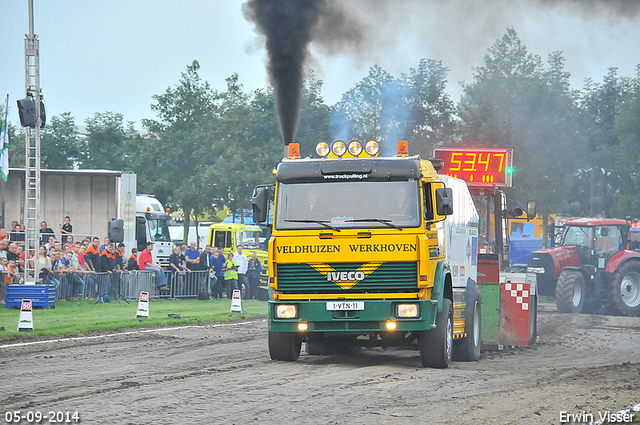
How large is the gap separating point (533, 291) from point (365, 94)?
15037 mm

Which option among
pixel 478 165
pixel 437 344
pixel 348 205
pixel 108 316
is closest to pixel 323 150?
pixel 348 205

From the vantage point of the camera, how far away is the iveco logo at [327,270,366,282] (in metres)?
11.4

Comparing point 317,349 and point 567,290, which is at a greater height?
point 567,290

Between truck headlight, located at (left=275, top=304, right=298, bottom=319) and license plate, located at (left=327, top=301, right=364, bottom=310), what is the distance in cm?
49

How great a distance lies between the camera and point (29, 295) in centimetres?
2092

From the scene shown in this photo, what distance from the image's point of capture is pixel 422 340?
464 inches

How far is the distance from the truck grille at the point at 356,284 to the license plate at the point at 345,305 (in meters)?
0.15

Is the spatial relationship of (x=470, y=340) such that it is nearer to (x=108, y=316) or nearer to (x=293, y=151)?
(x=293, y=151)

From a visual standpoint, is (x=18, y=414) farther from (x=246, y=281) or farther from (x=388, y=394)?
(x=246, y=281)

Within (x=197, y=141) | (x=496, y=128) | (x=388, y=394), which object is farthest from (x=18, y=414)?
(x=197, y=141)

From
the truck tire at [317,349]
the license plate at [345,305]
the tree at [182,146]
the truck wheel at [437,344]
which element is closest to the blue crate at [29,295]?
the truck tire at [317,349]

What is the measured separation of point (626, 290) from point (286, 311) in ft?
54.5

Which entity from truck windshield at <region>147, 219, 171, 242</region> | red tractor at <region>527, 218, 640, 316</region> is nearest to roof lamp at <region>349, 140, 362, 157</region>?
red tractor at <region>527, 218, 640, 316</region>

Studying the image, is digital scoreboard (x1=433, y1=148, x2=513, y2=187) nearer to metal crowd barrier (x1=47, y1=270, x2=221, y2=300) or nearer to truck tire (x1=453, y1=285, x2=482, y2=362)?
truck tire (x1=453, y1=285, x2=482, y2=362)
